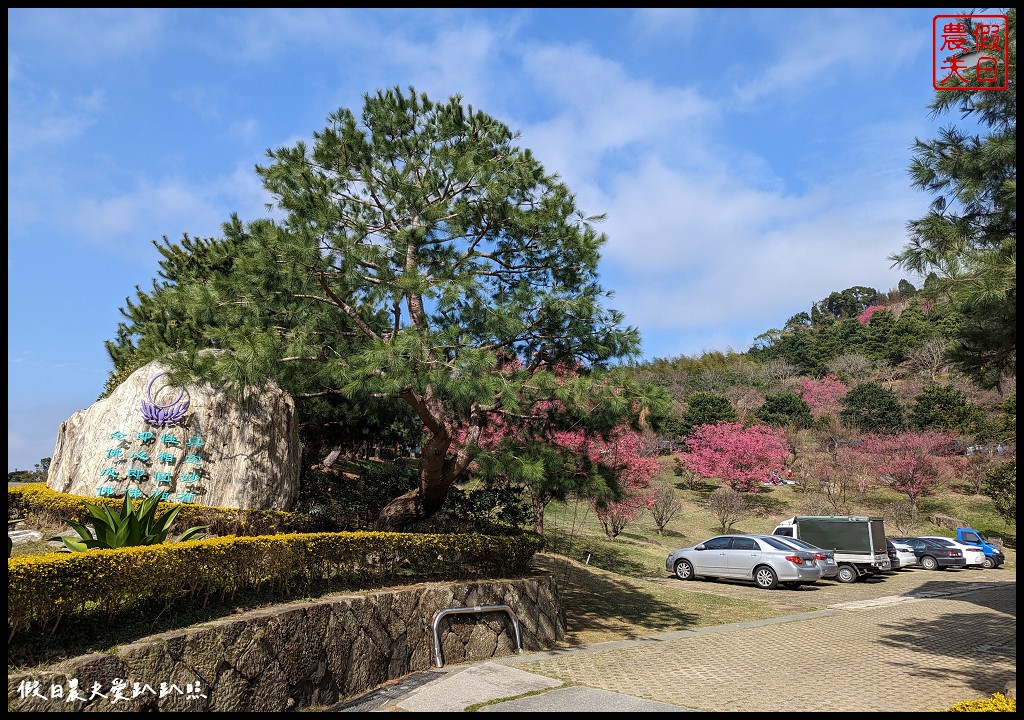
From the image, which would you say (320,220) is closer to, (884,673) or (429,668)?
(429,668)

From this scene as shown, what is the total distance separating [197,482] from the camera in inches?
341

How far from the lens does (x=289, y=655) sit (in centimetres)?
597

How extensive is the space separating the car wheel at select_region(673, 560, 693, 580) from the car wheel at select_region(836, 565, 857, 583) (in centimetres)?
449

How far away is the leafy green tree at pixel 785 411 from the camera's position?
136 feet

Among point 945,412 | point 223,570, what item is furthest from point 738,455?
point 223,570

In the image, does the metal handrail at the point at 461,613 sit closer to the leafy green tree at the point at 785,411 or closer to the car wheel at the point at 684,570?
the car wheel at the point at 684,570

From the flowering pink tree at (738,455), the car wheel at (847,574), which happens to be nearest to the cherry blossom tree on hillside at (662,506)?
the flowering pink tree at (738,455)

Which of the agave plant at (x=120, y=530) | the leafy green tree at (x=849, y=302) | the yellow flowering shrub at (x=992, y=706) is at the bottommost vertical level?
the yellow flowering shrub at (x=992, y=706)

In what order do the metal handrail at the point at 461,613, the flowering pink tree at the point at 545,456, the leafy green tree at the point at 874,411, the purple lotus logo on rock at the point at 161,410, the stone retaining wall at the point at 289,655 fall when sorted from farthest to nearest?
the leafy green tree at the point at 874,411 → the purple lotus logo on rock at the point at 161,410 → the flowering pink tree at the point at 545,456 → the metal handrail at the point at 461,613 → the stone retaining wall at the point at 289,655

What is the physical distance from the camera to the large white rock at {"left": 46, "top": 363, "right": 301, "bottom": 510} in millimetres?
8438

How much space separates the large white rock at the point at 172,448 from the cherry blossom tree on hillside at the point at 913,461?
31756 millimetres

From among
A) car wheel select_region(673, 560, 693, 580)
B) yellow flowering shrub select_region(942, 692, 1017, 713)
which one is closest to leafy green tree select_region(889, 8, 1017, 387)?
yellow flowering shrub select_region(942, 692, 1017, 713)

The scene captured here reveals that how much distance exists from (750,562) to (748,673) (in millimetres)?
9480

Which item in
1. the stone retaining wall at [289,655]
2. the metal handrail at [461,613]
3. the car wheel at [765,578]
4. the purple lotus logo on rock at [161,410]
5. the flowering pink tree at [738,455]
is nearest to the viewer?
the stone retaining wall at [289,655]
